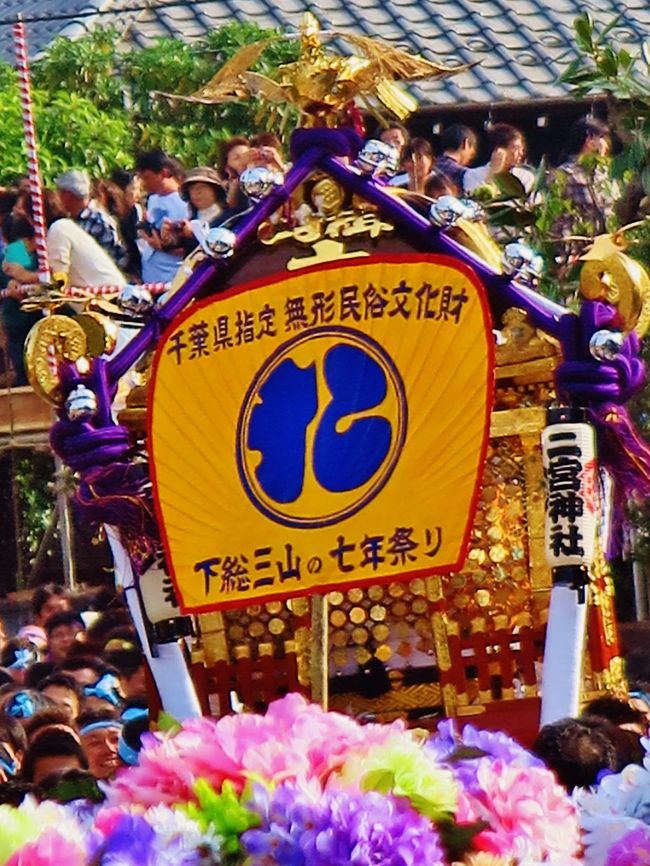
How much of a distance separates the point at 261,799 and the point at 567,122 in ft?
30.2

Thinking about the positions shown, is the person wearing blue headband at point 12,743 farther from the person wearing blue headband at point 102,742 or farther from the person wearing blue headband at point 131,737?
the person wearing blue headband at point 131,737

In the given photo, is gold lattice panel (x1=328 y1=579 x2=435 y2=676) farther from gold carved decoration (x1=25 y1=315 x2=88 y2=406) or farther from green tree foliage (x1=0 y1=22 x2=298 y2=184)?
green tree foliage (x1=0 y1=22 x2=298 y2=184)

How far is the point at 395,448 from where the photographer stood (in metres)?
5.84

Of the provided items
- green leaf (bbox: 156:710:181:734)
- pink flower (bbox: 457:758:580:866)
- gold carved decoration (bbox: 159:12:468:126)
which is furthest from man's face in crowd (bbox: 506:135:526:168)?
pink flower (bbox: 457:758:580:866)

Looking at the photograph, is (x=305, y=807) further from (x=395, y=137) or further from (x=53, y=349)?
(x=395, y=137)

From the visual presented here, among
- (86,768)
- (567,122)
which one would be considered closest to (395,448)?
(86,768)

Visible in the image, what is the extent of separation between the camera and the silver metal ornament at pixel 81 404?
234 inches

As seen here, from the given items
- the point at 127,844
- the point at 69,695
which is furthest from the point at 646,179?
the point at 127,844

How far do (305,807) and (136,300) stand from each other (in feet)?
8.18

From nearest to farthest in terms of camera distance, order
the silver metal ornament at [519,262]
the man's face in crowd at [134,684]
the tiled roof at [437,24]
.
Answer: the silver metal ornament at [519,262], the man's face in crowd at [134,684], the tiled roof at [437,24]

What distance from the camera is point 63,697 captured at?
294 inches

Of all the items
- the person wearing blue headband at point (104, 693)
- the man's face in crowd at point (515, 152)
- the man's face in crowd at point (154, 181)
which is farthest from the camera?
the man's face in crowd at point (515, 152)

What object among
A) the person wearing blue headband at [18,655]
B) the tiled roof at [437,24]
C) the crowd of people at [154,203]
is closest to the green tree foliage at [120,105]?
the tiled roof at [437,24]

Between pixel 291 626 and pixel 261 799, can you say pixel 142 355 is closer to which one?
pixel 291 626
